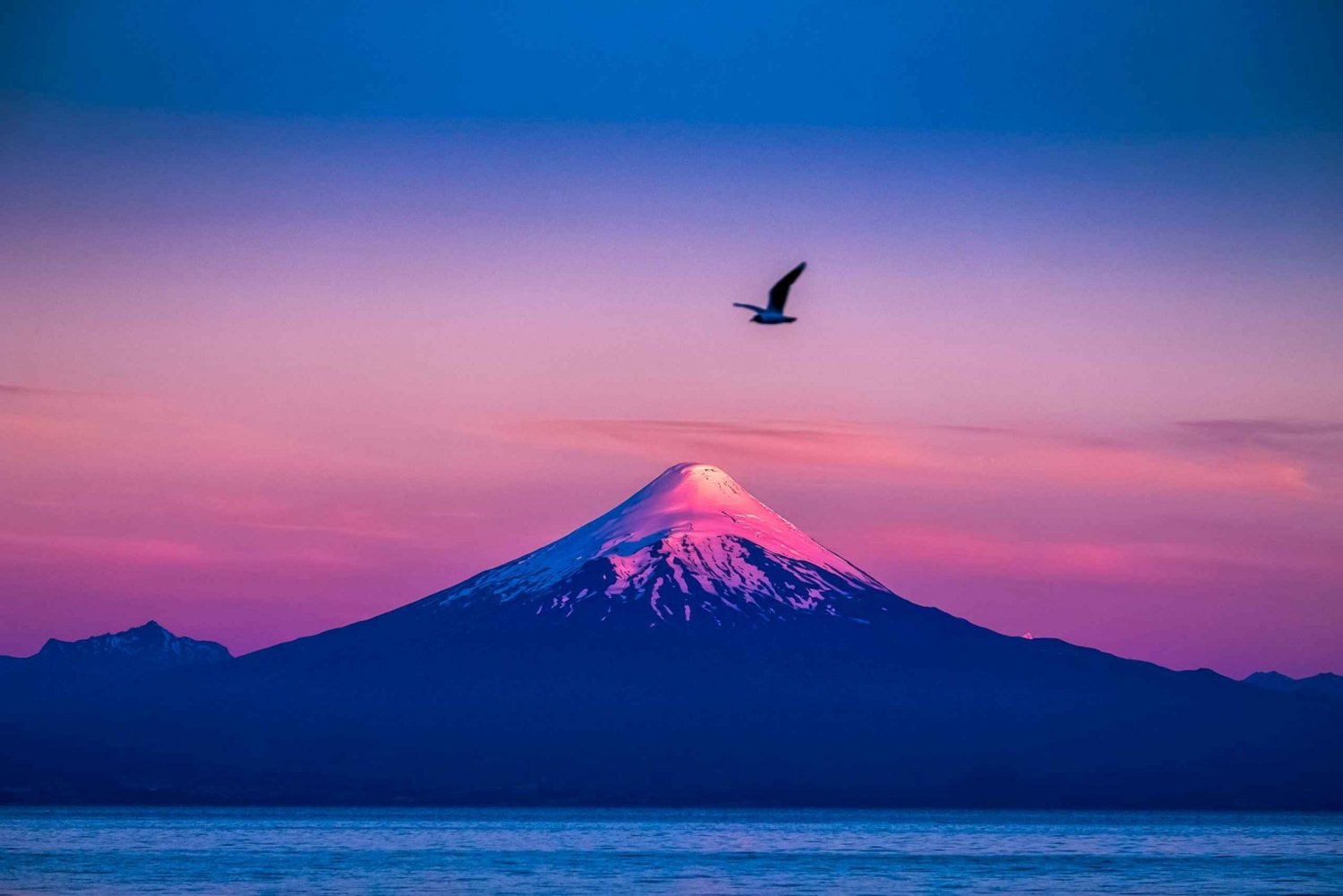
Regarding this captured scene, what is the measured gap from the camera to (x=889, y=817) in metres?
167

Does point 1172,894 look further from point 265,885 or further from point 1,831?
point 1,831

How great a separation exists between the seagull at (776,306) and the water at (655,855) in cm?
3307

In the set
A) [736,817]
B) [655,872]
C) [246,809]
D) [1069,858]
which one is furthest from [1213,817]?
[655,872]

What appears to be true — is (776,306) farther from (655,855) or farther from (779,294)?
(655,855)

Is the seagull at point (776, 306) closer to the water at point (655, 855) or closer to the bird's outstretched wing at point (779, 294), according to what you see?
the bird's outstretched wing at point (779, 294)

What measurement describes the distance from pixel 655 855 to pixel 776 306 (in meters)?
56.8

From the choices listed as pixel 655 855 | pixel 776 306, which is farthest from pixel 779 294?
pixel 655 855

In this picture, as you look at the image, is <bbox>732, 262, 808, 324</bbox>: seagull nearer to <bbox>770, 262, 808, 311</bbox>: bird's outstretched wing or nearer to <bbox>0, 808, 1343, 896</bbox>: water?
<bbox>770, 262, 808, 311</bbox>: bird's outstretched wing

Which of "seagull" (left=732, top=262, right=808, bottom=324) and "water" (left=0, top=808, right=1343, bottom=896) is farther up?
"seagull" (left=732, top=262, right=808, bottom=324)

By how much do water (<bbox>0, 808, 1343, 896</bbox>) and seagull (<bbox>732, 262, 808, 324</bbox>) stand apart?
3307cm

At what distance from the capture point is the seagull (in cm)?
4127

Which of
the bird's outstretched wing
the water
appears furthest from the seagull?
the water

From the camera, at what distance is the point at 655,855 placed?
95562mm

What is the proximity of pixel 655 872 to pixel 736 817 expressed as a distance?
266 feet
